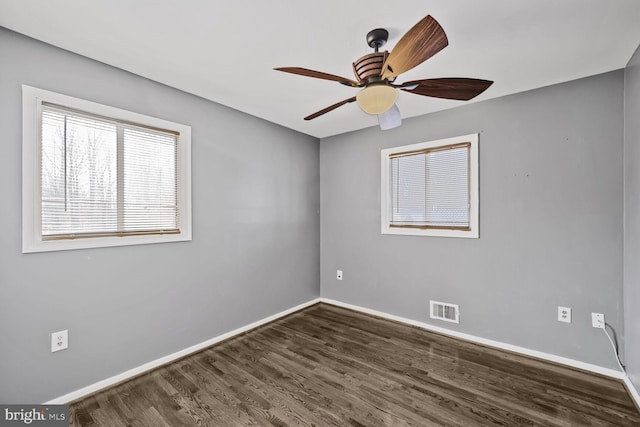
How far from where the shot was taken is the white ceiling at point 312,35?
156cm

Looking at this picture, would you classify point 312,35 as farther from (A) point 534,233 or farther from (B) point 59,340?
(B) point 59,340

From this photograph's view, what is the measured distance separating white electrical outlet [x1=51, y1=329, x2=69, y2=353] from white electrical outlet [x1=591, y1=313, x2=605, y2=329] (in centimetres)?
398

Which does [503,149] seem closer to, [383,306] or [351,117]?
[351,117]

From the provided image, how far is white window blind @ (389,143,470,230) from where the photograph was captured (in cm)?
295

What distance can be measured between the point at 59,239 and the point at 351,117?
9.25 ft

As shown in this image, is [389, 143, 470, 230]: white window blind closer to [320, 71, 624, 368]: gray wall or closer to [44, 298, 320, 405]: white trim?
[320, 71, 624, 368]: gray wall

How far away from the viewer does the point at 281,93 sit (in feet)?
8.70

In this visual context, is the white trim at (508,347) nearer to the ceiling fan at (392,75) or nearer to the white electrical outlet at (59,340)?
the ceiling fan at (392,75)

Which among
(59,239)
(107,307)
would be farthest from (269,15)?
(107,307)

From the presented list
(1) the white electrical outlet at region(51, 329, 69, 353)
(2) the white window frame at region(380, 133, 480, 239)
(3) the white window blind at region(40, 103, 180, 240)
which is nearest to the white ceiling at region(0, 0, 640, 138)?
(3) the white window blind at region(40, 103, 180, 240)

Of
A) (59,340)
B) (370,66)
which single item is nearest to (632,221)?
(370,66)

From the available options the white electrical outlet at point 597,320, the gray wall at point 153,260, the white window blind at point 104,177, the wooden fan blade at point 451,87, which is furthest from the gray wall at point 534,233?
the white window blind at point 104,177

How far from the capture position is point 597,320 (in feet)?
7.54

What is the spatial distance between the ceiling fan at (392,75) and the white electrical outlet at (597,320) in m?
2.08
